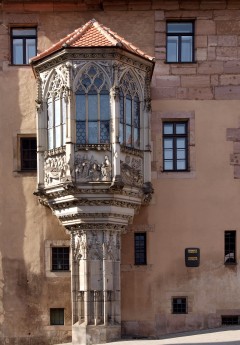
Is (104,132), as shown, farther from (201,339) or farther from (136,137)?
(201,339)

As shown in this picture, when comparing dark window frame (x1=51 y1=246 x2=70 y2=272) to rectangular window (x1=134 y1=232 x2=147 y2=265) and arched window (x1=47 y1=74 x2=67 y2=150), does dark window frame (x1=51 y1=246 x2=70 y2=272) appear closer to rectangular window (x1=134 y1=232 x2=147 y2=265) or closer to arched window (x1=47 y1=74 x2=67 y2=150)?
rectangular window (x1=134 y1=232 x2=147 y2=265)

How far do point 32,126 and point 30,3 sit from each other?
3.31 meters

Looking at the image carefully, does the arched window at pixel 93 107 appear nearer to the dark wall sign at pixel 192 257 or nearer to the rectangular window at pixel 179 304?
the dark wall sign at pixel 192 257

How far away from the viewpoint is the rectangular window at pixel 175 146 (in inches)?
608

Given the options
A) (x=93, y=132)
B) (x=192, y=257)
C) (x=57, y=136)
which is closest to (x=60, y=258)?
(x=57, y=136)

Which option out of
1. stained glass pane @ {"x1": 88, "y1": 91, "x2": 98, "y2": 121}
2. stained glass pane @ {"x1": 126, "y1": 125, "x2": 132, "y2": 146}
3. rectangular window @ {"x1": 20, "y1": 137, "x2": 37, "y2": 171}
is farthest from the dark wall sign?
rectangular window @ {"x1": 20, "y1": 137, "x2": 37, "y2": 171}

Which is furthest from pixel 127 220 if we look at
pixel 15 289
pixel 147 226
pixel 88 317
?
pixel 15 289

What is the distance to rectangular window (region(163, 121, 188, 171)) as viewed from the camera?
50.6 feet

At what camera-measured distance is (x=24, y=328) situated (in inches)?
588

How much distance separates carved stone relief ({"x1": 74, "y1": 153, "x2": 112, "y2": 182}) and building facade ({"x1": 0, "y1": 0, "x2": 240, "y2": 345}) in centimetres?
9

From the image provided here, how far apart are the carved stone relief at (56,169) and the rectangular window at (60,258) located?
1964 millimetres

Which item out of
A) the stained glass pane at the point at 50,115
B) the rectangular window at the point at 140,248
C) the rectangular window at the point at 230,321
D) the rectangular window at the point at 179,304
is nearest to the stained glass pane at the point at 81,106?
the stained glass pane at the point at 50,115

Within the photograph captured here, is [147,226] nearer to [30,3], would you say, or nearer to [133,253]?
[133,253]

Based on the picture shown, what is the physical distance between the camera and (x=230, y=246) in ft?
50.0
